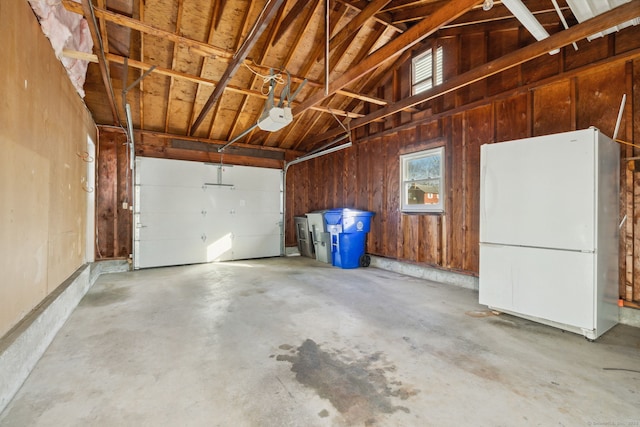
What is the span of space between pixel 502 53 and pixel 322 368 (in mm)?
4682

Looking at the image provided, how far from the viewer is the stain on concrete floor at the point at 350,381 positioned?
1.71 m

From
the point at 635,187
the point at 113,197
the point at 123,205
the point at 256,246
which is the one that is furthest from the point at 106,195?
the point at 635,187

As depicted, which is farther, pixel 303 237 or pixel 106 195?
pixel 303 237

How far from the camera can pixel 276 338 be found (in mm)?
2678

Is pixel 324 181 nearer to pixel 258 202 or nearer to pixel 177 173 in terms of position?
pixel 258 202

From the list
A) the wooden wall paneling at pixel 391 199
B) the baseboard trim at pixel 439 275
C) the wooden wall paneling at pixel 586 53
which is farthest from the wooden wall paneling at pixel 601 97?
the wooden wall paneling at pixel 391 199

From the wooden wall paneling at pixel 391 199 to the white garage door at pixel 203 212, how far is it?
10.4 feet

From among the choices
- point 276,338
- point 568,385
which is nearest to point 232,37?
point 276,338

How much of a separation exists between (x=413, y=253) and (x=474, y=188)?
1.62 m

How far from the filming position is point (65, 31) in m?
2.74

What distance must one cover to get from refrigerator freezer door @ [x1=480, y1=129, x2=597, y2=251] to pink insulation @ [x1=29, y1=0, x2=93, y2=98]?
451cm

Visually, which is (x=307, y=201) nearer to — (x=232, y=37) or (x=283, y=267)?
(x=283, y=267)

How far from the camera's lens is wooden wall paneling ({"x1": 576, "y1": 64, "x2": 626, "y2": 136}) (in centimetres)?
311

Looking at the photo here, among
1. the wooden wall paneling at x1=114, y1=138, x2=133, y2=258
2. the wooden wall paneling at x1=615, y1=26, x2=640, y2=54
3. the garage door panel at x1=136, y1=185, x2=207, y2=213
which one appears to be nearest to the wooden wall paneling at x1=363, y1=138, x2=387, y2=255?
the wooden wall paneling at x1=615, y1=26, x2=640, y2=54
